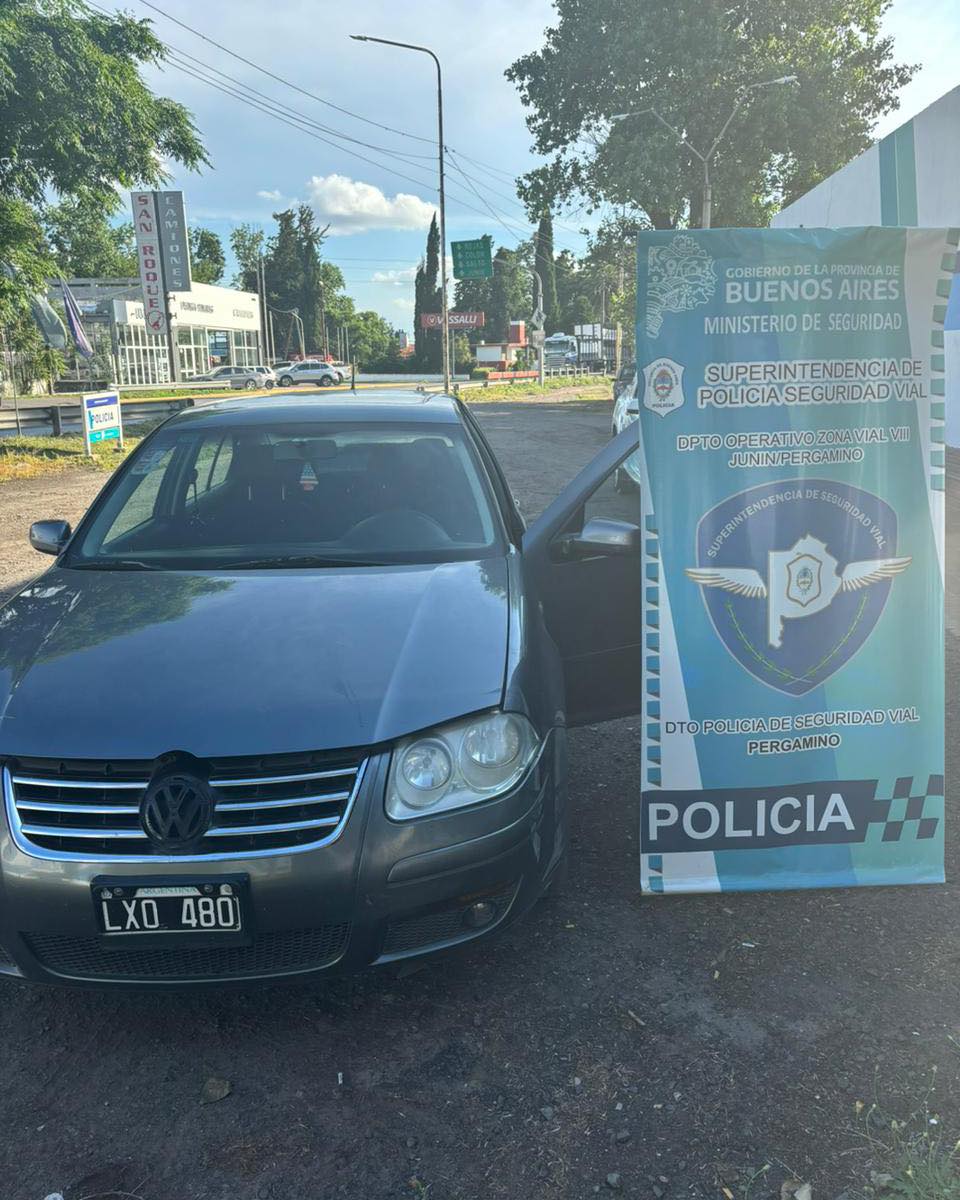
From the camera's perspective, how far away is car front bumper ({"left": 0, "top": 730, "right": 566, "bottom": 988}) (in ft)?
7.73

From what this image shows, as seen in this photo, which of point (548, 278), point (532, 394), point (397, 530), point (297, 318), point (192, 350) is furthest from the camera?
point (548, 278)

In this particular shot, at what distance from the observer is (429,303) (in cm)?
9281

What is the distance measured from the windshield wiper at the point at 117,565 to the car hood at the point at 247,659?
4.4 inches

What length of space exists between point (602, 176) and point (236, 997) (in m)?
33.4

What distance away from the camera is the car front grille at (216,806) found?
237 cm

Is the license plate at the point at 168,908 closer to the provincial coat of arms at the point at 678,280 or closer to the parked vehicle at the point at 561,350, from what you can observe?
the provincial coat of arms at the point at 678,280

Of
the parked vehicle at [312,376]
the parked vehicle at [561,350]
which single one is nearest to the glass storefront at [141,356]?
the parked vehicle at [312,376]

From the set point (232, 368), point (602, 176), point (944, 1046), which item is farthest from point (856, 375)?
point (232, 368)

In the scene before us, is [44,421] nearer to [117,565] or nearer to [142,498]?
[142,498]

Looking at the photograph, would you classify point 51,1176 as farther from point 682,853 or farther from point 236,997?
point 682,853

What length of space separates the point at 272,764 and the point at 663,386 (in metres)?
1.61

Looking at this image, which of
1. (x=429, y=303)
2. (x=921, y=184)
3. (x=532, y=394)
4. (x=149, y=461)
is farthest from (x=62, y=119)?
(x=429, y=303)

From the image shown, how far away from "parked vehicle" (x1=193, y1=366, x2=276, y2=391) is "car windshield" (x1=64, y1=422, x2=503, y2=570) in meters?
48.8

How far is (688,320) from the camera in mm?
3029
